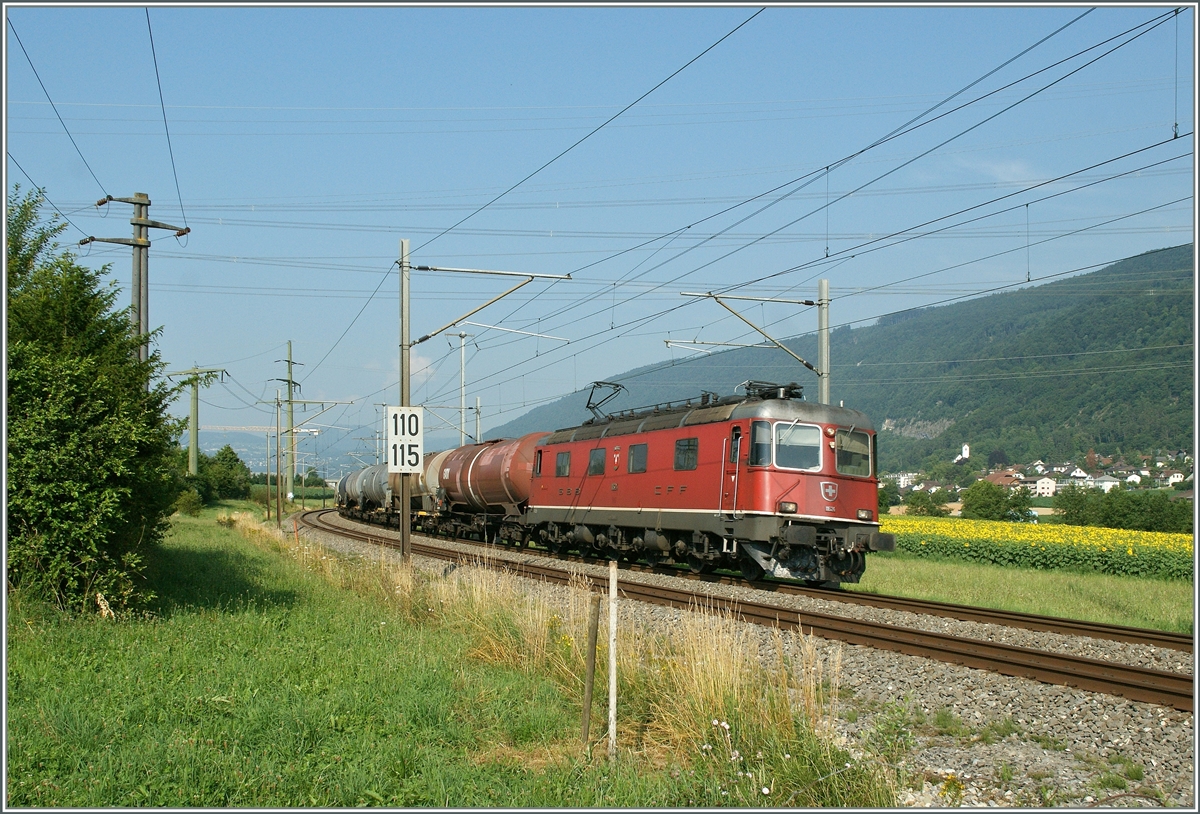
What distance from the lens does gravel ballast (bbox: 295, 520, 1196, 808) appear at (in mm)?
6340

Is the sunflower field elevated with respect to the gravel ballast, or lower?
lower

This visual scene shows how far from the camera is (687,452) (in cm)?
1928

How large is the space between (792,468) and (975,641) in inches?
253

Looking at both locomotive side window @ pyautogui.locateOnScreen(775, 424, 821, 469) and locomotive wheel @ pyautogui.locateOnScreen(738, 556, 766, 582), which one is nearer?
locomotive side window @ pyautogui.locateOnScreen(775, 424, 821, 469)

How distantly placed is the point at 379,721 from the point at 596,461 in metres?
16.2

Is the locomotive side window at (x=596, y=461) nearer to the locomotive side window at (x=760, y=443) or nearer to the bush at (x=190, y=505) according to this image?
the locomotive side window at (x=760, y=443)

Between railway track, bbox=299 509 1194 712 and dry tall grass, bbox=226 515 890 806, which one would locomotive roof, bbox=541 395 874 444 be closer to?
railway track, bbox=299 509 1194 712

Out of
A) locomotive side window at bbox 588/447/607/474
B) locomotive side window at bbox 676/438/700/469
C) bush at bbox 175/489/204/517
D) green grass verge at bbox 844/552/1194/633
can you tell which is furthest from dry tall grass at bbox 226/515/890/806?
bush at bbox 175/489/204/517

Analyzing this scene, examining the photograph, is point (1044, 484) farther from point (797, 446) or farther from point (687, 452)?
point (797, 446)

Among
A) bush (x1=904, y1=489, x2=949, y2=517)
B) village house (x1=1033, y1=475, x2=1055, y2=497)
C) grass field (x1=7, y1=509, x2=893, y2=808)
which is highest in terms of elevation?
grass field (x1=7, y1=509, x2=893, y2=808)

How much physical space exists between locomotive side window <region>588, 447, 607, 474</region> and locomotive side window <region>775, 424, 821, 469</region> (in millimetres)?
6585

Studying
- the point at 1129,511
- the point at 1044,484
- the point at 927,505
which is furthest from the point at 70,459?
the point at 1044,484

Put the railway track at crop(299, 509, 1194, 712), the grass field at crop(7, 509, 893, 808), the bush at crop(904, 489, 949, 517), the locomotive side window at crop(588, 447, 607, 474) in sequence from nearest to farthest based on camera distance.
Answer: the grass field at crop(7, 509, 893, 808)
the railway track at crop(299, 509, 1194, 712)
the locomotive side window at crop(588, 447, 607, 474)
the bush at crop(904, 489, 949, 517)

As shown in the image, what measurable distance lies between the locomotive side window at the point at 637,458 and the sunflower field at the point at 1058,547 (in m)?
13.7
